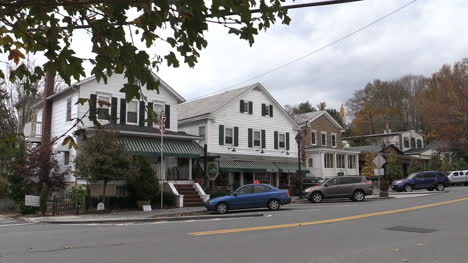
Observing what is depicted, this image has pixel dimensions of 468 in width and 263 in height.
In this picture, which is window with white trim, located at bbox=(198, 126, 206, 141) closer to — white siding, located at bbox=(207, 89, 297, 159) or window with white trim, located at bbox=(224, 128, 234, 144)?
white siding, located at bbox=(207, 89, 297, 159)

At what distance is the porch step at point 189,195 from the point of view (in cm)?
2624

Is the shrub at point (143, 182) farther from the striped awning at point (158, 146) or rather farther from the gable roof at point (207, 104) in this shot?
the gable roof at point (207, 104)

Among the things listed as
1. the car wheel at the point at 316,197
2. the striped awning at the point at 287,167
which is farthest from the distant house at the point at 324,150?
the car wheel at the point at 316,197

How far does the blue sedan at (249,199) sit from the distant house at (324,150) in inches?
876

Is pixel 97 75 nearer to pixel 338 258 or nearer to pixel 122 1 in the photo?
pixel 122 1

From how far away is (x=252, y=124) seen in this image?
36.2 meters

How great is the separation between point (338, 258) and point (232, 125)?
87.4 ft

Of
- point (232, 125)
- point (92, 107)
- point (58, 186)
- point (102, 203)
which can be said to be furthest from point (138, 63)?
point (232, 125)

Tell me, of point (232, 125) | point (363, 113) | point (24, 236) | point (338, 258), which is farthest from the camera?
point (363, 113)

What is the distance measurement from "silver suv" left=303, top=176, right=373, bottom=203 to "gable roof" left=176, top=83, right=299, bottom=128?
1060cm

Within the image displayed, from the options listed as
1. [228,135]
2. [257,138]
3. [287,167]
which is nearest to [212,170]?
[228,135]

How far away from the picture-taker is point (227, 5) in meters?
4.20

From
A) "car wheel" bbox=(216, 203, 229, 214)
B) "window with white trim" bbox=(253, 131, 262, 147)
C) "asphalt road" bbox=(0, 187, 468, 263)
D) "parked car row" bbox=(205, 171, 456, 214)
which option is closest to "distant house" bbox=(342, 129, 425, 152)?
"parked car row" bbox=(205, 171, 456, 214)

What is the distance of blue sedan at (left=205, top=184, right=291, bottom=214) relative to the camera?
20.8 meters
